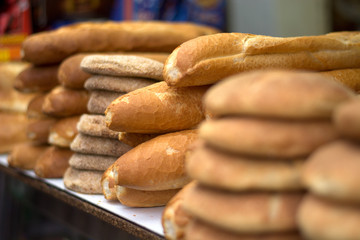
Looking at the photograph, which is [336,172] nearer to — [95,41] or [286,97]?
[286,97]

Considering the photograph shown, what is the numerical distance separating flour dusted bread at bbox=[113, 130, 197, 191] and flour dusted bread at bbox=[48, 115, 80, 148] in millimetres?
540

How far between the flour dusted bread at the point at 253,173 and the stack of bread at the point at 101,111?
2.49 ft

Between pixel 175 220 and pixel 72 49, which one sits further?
pixel 72 49

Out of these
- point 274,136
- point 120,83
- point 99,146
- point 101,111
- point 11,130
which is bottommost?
point 11,130

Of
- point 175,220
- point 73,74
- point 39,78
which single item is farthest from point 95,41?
point 175,220

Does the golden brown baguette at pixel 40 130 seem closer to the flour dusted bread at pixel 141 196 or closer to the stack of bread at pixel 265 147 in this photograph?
the flour dusted bread at pixel 141 196

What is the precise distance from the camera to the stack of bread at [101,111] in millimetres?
1435

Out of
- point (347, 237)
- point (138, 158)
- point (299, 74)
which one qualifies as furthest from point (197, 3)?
point (347, 237)

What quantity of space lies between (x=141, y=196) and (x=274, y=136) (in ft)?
2.16

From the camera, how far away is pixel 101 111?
1.50 meters

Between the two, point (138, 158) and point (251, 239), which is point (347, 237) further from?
point (138, 158)

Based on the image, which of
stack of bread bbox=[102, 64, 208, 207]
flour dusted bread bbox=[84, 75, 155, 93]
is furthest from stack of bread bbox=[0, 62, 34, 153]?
stack of bread bbox=[102, 64, 208, 207]

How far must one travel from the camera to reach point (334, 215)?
627mm

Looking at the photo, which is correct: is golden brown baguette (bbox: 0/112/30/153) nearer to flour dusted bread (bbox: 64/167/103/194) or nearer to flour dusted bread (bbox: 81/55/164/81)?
flour dusted bread (bbox: 64/167/103/194)
